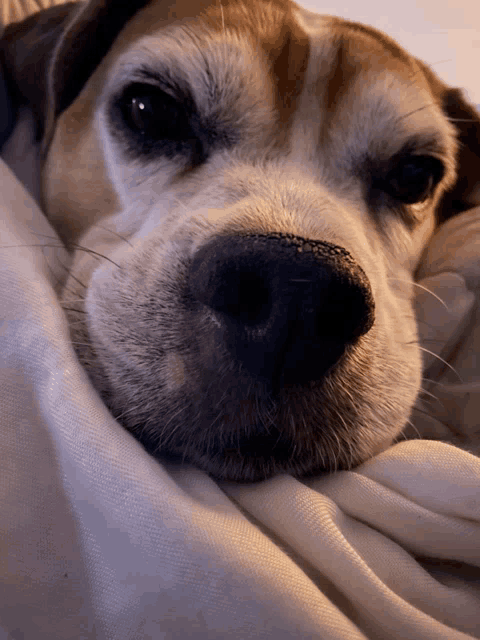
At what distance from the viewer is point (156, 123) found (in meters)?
1.16

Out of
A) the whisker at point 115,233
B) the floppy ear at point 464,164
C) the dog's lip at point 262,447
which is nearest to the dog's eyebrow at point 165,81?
the whisker at point 115,233

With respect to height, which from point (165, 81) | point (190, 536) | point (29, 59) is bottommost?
point (190, 536)

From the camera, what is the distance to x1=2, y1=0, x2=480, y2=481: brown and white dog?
2.37 ft

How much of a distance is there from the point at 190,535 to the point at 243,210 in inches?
20.6

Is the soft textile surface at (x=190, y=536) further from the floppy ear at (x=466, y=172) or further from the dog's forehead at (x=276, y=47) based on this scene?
the floppy ear at (x=466, y=172)

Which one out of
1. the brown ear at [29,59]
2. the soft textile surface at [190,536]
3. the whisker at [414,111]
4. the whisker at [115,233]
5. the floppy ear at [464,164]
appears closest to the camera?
the soft textile surface at [190,536]

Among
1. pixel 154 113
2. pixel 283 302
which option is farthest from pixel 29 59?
pixel 283 302

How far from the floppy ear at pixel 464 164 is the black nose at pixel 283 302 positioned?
Answer: 1.02 metres

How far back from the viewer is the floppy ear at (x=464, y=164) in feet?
5.14

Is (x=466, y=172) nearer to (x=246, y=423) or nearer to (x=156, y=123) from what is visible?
(x=156, y=123)

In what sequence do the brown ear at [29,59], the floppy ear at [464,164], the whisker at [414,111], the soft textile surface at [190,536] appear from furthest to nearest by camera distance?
the floppy ear at [464,164], the brown ear at [29,59], the whisker at [414,111], the soft textile surface at [190,536]

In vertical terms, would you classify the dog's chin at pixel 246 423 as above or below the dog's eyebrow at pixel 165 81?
below

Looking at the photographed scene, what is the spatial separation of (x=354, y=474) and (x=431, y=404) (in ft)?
1.33

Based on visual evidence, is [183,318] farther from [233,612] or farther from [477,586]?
[477,586]
